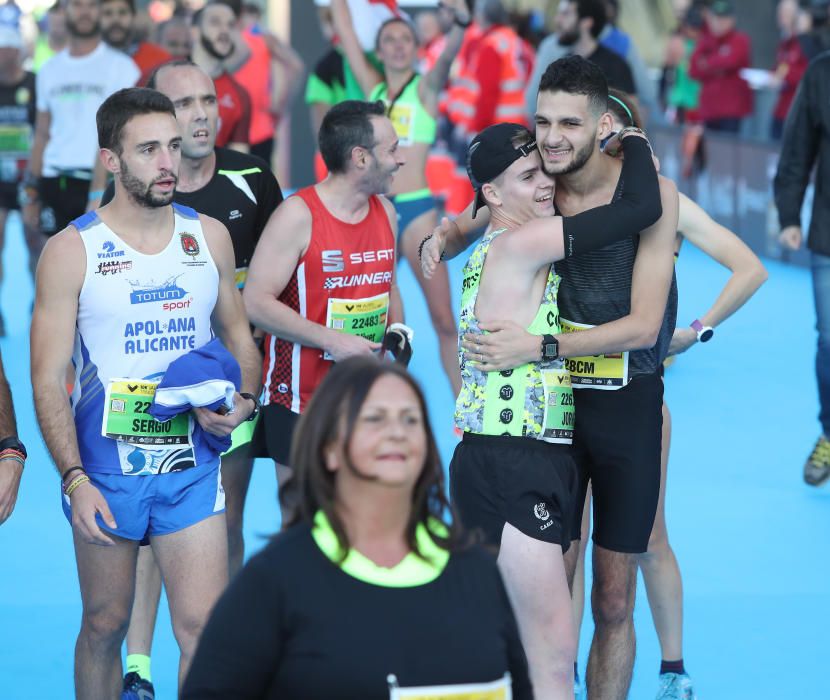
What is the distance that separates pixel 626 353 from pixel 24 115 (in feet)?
25.0

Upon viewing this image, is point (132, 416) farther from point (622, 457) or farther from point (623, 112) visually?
point (623, 112)

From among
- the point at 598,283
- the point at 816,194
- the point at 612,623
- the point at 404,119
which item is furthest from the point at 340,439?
the point at 404,119

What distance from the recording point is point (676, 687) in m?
4.42

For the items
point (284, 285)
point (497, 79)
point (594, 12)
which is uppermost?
point (497, 79)

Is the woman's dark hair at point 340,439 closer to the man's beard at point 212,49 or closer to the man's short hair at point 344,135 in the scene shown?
the man's short hair at point 344,135

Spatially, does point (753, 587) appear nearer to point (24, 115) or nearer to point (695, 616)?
point (695, 616)

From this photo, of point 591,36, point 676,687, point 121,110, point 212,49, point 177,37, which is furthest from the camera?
point 177,37

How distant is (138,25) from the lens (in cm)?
1192

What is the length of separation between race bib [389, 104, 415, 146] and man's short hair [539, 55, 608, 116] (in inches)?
150

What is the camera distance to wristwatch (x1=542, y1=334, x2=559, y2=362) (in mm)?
3594

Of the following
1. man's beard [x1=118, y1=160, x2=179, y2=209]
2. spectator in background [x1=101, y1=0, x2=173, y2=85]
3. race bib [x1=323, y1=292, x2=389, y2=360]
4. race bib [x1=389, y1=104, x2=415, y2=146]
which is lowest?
race bib [x1=323, y1=292, x2=389, y2=360]

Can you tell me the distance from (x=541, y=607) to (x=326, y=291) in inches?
57.3

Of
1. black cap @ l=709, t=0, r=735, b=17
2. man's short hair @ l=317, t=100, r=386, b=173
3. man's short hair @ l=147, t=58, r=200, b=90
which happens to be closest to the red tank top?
man's short hair @ l=317, t=100, r=386, b=173

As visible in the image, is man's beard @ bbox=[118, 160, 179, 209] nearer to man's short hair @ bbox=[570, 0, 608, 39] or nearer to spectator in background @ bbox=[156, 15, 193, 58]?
man's short hair @ bbox=[570, 0, 608, 39]
